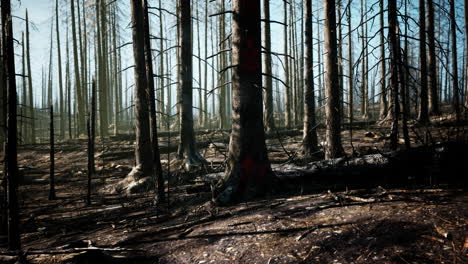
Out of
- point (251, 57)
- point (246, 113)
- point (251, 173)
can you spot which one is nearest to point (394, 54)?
point (251, 57)

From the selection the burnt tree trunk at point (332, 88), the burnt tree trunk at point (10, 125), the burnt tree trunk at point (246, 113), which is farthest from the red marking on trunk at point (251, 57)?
the burnt tree trunk at point (10, 125)

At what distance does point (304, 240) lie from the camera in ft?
10.6

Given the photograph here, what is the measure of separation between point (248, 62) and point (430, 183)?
3.45 meters

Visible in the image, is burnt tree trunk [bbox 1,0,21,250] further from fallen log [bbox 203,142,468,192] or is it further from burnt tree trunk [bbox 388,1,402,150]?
burnt tree trunk [bbox 388,1,402,150]

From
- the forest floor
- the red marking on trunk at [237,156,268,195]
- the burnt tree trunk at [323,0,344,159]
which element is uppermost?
the burnt tree trunk at [323,0,344,159]

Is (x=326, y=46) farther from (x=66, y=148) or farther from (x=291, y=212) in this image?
(x=66, y=148)

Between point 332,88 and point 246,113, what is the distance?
296 centimetres

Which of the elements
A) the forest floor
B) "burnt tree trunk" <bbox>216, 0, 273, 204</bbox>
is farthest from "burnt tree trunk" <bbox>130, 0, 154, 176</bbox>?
"burnt tree trunk" <bbox>216, 0, 273, 204</bbox>

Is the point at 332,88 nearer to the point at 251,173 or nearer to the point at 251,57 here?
the point at 251,57

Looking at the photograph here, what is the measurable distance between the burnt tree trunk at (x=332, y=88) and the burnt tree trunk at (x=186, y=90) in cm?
408

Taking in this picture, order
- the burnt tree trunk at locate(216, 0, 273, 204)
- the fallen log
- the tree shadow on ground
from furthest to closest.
Answer: the burnt tree trunk at locate(216, 0, 273, 204) < the fallen log < the tree shadow on ground

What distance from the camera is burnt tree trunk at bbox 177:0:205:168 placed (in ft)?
29.2

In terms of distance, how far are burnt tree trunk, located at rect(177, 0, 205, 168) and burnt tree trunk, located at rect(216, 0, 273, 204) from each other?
4.08 meters

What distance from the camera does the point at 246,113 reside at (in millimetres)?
5027
